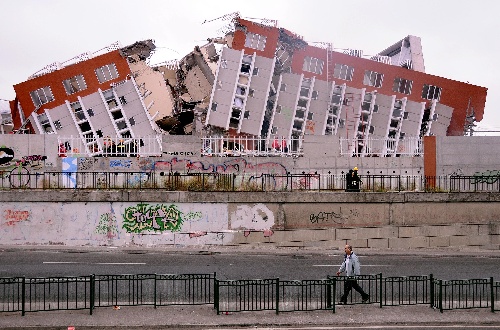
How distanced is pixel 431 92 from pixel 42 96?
30.2 metres

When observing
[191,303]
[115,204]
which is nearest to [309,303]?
[191,303]

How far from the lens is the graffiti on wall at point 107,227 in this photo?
25.5m

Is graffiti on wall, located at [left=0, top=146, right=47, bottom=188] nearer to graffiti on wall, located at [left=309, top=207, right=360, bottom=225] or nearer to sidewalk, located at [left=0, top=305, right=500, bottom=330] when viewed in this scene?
graffiti on wall, located at [left=309, top=207, right=360, bottom=225]

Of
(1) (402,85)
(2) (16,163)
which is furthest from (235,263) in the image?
(1) (402,85)

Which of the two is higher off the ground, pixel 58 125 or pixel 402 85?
pixel 402 85

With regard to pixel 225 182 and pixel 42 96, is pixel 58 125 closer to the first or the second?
pixel 42 96

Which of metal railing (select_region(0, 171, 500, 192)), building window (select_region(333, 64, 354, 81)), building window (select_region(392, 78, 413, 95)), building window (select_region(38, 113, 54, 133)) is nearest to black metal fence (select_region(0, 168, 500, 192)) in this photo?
metal railing (select_region(0, 171, 500, 192))

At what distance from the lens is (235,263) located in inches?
883

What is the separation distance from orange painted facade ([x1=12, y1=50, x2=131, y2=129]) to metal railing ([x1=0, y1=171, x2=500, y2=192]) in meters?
15.4

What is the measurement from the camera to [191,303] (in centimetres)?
1592

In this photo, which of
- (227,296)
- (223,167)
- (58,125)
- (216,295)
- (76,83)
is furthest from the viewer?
(76,83)

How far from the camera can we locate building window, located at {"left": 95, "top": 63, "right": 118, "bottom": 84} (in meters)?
42.8

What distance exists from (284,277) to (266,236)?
6085 millimetres

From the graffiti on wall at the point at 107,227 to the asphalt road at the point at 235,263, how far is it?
979 millimetres
